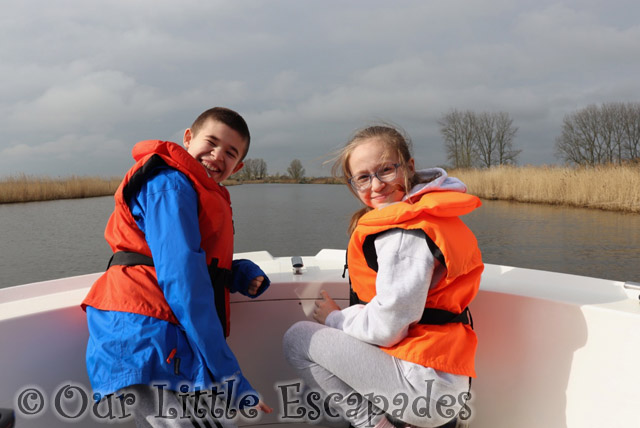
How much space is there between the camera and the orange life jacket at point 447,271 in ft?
3.30

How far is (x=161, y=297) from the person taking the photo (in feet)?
3.42

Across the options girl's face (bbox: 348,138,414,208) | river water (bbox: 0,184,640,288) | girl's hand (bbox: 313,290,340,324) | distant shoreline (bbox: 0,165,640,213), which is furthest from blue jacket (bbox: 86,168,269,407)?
distant shoreline (bbox: 0,165,640,213)

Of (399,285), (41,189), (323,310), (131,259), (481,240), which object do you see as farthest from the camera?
(41,189)

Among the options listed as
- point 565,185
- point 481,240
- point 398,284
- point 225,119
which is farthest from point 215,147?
point 565,185

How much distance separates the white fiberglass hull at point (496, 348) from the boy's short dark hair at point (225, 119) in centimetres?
53

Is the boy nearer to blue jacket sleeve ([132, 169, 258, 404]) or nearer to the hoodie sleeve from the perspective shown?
blue jacket sleeve ([132, 169, 258, 404])

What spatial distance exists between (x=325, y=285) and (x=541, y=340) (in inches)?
27.0

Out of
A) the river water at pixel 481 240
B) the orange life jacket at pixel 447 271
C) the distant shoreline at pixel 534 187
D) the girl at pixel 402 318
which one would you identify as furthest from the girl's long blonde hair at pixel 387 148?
the distant shoreline at pixel 534 187

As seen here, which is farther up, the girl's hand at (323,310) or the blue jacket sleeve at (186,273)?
the blue jacket sleeve at (186,273)

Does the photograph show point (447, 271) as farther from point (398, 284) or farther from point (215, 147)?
point (215, 147)

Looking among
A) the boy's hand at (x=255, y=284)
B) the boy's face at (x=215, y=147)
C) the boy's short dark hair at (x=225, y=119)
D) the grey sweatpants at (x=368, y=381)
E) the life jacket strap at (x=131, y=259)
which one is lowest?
the grey sweatpants at (x=368, y=381)

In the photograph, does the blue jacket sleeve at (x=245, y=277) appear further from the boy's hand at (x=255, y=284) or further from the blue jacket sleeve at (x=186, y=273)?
the blue jacket sleeve at (x=186, y=273)

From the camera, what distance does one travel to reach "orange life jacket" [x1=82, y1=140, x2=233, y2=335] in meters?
1.03

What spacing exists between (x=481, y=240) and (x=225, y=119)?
8.48 metres
